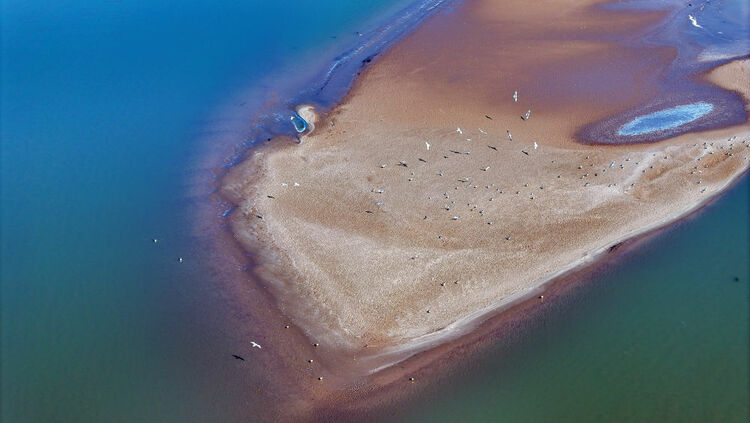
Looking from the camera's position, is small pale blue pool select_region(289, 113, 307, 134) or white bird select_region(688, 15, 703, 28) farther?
white bird select_region(688, 15, 703, 28)

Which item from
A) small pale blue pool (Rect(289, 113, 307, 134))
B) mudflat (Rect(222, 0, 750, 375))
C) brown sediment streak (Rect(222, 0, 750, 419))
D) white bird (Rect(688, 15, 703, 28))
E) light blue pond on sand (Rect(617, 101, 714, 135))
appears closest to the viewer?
brown sediment streak (Rect(222, 0, 750, 419))

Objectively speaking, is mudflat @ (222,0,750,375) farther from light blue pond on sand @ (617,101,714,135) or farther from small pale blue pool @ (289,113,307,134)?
light blue pond on sand @ (617,101,714,135)

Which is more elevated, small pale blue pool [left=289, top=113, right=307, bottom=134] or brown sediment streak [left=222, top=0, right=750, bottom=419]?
small pale blue pool [left=289, top=113, right=307, bottom=134]

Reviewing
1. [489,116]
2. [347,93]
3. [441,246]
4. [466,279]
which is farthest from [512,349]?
[347,93]

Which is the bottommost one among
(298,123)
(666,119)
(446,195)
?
(666,119)

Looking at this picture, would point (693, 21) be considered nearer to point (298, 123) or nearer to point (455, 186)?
point (455, 186)

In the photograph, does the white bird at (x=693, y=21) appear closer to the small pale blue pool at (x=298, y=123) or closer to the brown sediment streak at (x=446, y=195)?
the brown sediment streak at (x=446, y=195)

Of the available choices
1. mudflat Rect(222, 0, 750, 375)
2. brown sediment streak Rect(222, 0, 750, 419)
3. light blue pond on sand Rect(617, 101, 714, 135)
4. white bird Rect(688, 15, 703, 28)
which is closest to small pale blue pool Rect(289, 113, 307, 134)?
mudflat Rect(222, 0, 750, 375)

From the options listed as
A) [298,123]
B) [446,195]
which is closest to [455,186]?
[446,195]
